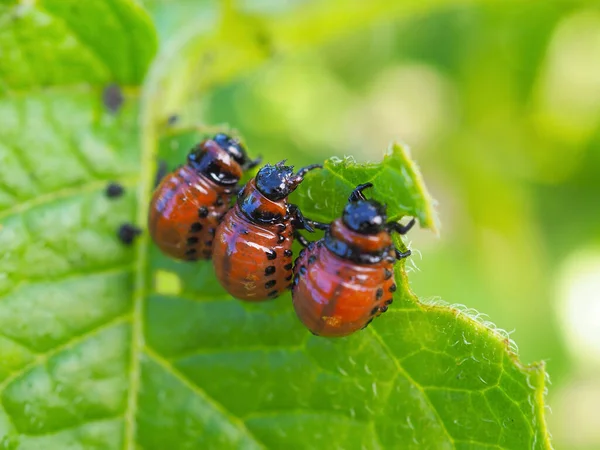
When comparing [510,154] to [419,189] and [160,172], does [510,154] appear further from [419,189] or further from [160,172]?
[419,189]

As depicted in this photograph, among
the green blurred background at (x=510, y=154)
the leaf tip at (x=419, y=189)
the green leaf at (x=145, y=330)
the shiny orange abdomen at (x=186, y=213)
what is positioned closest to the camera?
the leaf tip at (x=419, y=189)

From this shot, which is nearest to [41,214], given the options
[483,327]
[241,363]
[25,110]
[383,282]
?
[25,110]

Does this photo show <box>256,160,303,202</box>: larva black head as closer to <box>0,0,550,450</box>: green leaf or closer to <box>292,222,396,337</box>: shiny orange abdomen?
<box>0,0,550,450</box>: green leaf

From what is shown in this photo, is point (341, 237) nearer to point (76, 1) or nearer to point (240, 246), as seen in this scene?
point (240, 246)

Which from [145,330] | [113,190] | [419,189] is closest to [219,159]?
[113,190]

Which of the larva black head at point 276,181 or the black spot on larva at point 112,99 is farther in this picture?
the black spot on larva at point 112,99

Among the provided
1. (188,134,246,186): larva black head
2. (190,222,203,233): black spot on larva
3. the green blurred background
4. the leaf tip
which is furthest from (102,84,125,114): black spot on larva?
the green blurred background

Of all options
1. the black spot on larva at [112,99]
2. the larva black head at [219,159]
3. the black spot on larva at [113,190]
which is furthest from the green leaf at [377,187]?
the black spot on larva at [112,99]

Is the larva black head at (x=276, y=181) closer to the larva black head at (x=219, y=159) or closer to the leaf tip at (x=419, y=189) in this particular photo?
the larva black head at (x=219, y=159)
